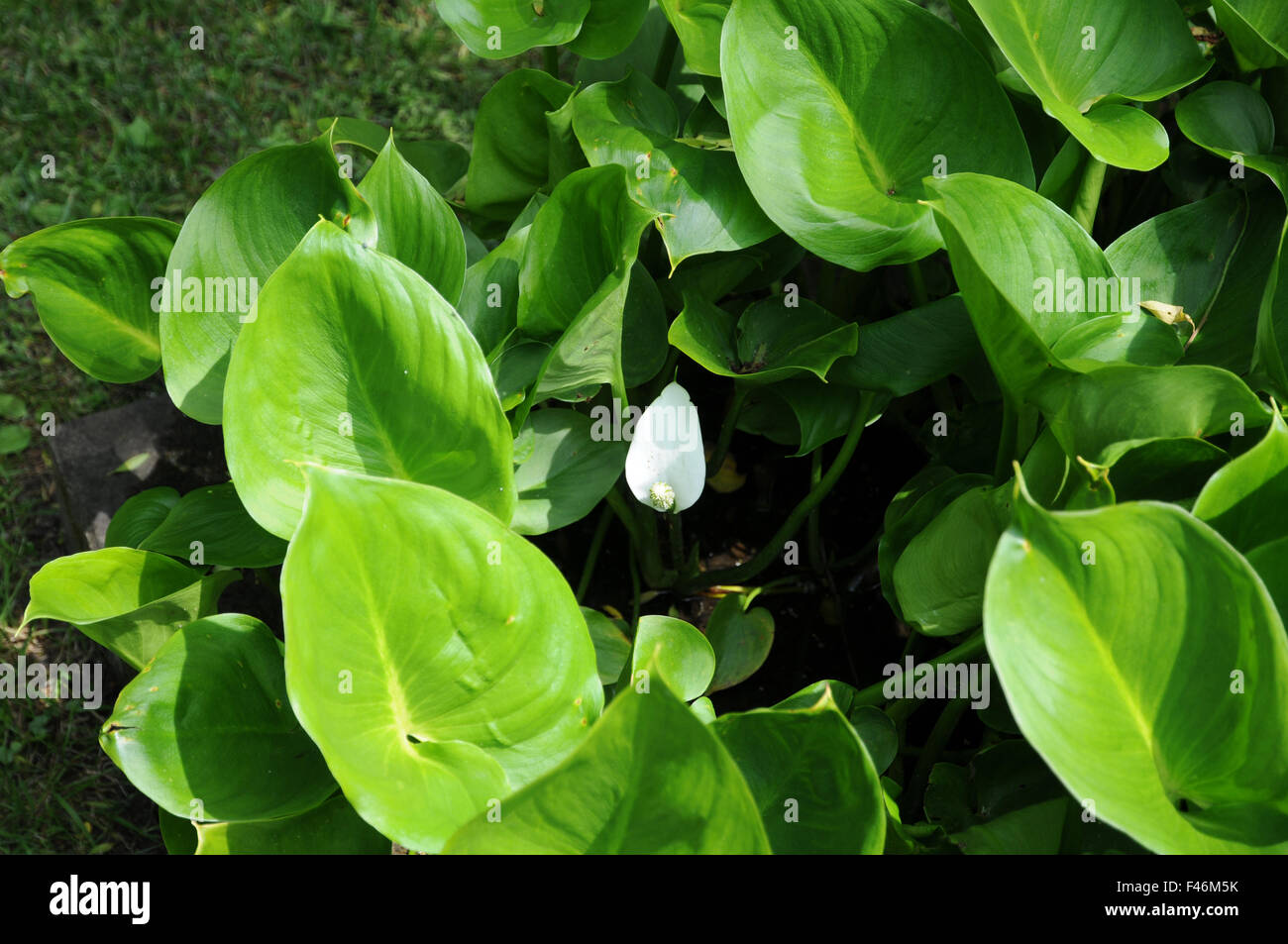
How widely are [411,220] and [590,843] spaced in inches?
24.7

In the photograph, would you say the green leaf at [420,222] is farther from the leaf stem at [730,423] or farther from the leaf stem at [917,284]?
the leaf stem at [917,284]

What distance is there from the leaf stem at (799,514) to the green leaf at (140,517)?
0.65 m

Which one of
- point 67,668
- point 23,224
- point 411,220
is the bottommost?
point 67,668

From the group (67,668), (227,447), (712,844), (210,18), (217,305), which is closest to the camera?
(712,844)

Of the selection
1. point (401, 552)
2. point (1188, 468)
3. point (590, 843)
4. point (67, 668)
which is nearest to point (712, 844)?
point (590, 843)

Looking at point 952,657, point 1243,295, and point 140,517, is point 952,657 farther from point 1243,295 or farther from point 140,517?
point 140,517

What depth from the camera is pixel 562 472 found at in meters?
1.07

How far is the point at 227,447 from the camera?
82 cm

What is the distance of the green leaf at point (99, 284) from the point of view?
1.05m

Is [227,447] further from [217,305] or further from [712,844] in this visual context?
[712,844]

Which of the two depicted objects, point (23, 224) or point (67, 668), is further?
point (23, 224)

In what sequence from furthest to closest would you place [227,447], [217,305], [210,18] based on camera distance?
[210,18] → [217,305] → [227,447]

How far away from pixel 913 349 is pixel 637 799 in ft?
1.90

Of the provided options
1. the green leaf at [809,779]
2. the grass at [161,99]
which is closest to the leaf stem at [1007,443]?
the green leaf at [809,779]
